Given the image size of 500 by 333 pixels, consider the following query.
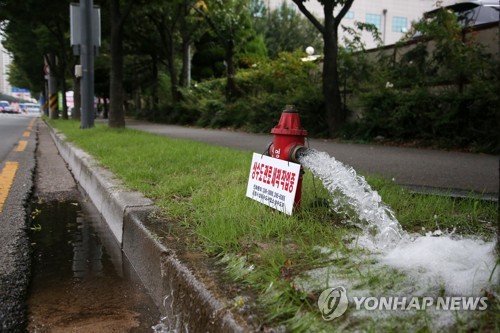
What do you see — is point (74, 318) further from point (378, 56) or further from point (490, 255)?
point (378, 56)

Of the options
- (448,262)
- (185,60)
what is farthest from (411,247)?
(185,60)

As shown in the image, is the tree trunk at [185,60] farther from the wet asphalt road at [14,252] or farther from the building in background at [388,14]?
the building in background at [388,14]

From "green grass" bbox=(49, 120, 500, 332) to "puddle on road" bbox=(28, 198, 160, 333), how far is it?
1.33 ft

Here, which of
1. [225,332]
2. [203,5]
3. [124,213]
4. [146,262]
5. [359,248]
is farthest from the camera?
[203,5]

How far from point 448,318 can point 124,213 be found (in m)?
2.40

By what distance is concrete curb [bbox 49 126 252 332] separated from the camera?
5.90 ft

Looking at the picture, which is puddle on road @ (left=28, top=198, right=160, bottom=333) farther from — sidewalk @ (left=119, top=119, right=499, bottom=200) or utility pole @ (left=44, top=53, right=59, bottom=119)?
utility pole @ (left=44, top=53, right=59, bottom=119)

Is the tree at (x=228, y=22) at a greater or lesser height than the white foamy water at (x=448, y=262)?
greater

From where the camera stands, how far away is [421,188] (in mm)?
4113

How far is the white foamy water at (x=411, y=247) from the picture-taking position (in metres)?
1.76

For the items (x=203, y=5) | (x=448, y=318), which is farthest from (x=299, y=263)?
(x=203, y=5)

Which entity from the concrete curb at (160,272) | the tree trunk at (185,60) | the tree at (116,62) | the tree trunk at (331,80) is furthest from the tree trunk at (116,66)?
the tree trunk at (185,60)

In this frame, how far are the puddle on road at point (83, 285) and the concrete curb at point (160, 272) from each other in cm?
9

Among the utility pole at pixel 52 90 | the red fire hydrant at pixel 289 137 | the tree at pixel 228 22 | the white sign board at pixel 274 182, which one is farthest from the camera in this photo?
the utility pole at pixel 52 90
